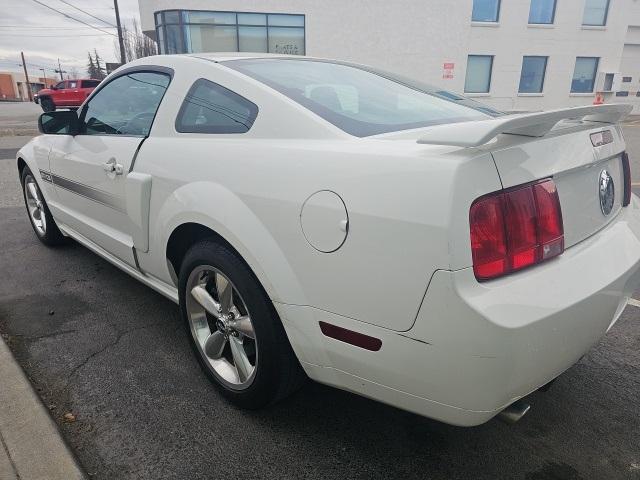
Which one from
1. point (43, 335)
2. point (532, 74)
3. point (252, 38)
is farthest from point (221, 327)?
point (532, 74)

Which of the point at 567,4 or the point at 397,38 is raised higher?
the point at 567,4

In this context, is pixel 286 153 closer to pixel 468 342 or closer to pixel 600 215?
pixel 468 342

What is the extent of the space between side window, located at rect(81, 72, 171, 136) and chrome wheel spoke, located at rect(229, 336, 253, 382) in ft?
4.14

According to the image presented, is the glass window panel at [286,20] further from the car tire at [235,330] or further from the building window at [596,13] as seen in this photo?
the car tire at [235,330]

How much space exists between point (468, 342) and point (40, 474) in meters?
1.65

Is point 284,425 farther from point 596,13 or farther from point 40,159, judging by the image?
point 596,13

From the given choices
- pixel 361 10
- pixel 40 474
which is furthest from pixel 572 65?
pixel 40 474

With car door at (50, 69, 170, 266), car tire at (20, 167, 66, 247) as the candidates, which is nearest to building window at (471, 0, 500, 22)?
car tire at (20, 167, 66, 247)

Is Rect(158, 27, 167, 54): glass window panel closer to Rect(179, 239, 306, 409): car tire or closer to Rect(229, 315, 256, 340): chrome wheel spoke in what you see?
Rect(179, 239, 306, 409): car tire

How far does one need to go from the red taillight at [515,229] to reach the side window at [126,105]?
191cm

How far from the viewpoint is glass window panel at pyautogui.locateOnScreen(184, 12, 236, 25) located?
20.6 m

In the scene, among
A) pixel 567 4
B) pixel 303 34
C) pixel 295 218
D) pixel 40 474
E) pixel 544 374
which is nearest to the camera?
pixel 544 374

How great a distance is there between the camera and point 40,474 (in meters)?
1.79

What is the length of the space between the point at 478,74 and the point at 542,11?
4.27 metres
